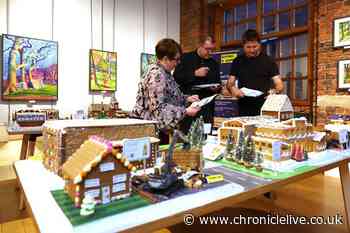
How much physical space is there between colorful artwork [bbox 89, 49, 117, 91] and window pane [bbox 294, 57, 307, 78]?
320 centimetres

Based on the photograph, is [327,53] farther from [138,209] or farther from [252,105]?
[138,209]

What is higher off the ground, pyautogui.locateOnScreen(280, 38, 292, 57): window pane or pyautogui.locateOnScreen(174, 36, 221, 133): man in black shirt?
pyautogui.locateOnScreen(280, 38, 292, 57): window pane

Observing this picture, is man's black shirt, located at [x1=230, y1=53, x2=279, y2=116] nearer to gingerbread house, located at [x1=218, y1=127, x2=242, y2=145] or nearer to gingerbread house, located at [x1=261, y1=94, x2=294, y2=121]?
gingerbread house, located at [x1=261, y1=94, x2=294, y2=121]

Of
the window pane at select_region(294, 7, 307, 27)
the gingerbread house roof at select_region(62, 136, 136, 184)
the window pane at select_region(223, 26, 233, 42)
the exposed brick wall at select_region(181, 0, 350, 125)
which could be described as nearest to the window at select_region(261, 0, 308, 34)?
the window pane at select_region(294, 7, 307, 27)

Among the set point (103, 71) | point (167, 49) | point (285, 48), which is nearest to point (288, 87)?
point (285, 48)

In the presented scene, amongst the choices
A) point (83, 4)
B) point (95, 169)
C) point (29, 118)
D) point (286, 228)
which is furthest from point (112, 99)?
point (95, 169)

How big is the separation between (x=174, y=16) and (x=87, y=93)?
268cm

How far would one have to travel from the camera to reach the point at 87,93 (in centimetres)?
520

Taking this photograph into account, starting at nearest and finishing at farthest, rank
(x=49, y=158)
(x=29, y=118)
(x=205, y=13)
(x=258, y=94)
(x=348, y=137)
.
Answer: (x=49, y=158)
(x=348, y=137)
(x=258, y=94)
(x=29, y=118)
(x=205, y=13)

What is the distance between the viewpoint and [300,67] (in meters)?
4.64

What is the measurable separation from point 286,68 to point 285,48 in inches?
13.4

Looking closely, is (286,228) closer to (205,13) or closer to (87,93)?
(87,93)

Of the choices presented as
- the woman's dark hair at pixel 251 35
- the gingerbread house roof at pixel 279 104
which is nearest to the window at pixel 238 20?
the woman's dark hair at pixel 251 35

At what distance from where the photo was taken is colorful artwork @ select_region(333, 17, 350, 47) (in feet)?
12.8
